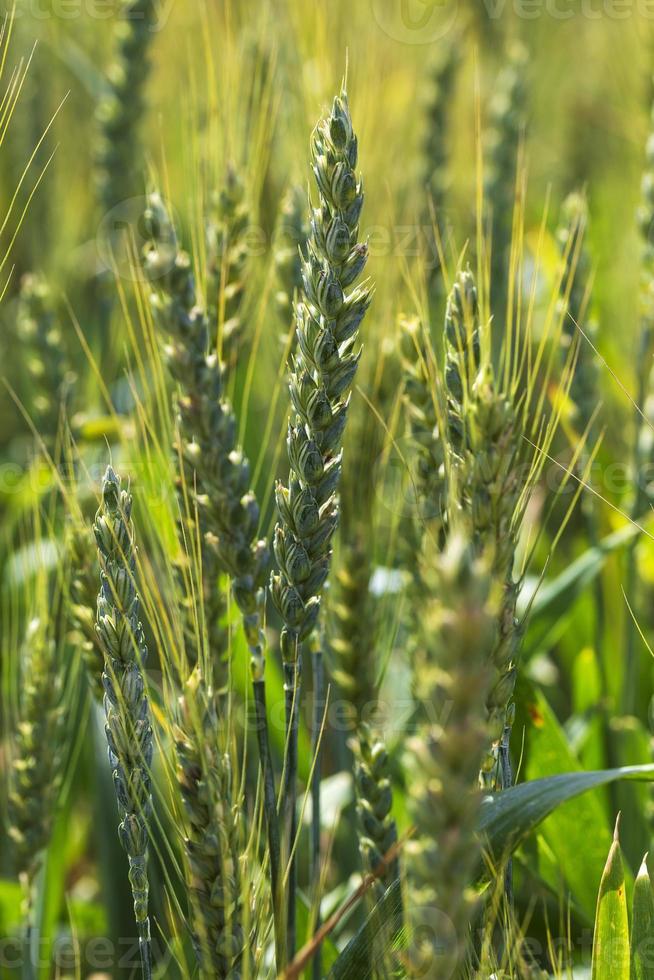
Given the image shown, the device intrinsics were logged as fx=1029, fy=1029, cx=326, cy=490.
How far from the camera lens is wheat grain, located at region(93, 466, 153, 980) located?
29.6 inches

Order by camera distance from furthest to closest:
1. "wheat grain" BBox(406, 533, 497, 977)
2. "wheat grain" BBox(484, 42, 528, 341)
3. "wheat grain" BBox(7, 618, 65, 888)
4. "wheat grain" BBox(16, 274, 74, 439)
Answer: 1. "wheat grain" BBox(484, 42, 528, 341)
2. "wheat grain" BBox(16, 274, 74, 439)
3. "wheat grain" BBox(7, 618, 65, 888)
4. "wheat grain" BBox(406, 533, 497, 977)

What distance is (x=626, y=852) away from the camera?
1.30m

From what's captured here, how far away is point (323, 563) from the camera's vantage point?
0.77 m

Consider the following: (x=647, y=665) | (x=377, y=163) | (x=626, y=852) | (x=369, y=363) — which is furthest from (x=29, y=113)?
(x=626, y=852)

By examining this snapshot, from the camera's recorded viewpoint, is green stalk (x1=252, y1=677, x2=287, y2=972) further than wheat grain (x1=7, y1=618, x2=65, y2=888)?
No

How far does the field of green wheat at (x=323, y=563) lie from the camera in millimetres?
728

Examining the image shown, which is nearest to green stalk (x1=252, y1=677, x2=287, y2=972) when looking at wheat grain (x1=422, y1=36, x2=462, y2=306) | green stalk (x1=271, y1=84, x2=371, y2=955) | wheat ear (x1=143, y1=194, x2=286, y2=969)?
wheat ear (x1=143, y1=194, x2=286, y2=969)

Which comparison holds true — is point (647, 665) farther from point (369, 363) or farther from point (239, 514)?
point (239, 514)
